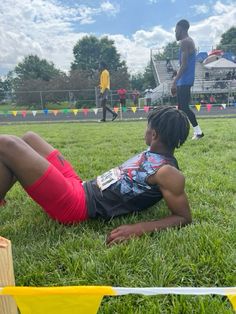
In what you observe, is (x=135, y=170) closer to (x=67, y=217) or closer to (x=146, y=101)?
(x=67, y=217)

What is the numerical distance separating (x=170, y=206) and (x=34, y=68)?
51.1 m

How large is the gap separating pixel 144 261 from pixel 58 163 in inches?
47.9

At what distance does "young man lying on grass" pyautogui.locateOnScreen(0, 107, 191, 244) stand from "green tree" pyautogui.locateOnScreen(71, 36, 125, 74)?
55.0 m

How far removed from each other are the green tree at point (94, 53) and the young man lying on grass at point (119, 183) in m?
55.0

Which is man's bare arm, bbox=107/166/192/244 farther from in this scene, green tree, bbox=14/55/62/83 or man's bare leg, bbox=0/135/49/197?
green tree, bbox=14/55/62/83

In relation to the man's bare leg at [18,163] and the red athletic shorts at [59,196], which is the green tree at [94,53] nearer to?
the red athletic shorts at [59,196]

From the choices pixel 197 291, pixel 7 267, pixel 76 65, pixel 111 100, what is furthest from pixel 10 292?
pixel 76 65

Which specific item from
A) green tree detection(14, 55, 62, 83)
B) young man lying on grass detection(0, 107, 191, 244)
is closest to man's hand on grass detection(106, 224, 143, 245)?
young man lying on grass detection(0, 107, 191, 244)

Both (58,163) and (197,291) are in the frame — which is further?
(58,163)

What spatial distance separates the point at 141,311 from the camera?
1594mm

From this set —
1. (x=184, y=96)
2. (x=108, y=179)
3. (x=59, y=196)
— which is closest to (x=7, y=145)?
(x=59, y=196)

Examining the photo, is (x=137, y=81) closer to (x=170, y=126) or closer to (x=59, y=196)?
(x=170, y=126)

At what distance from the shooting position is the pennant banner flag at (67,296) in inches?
45.7

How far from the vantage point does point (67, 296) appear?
3.86ft
